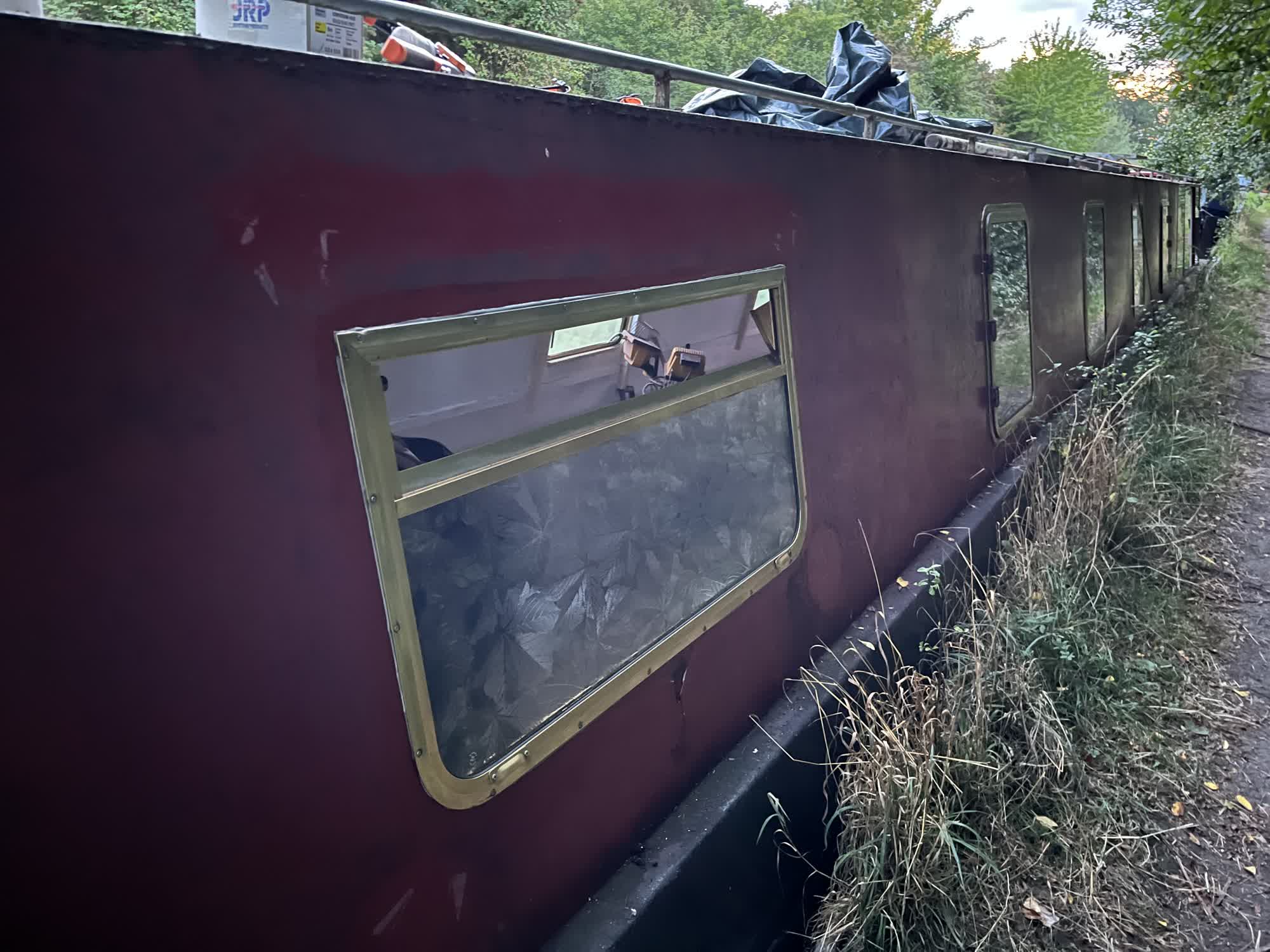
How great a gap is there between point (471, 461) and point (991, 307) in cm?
373

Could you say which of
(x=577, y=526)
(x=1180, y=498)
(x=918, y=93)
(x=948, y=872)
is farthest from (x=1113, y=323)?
(x=918, y=93)

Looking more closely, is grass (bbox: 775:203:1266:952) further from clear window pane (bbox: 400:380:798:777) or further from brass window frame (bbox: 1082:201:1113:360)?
brass window frame (bbox: 1082:201:1113:360)

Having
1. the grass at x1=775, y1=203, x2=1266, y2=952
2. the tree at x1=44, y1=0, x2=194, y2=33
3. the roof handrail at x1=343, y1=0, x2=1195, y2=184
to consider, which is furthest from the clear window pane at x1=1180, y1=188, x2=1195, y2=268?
the tree at x1=44, y1=0, x2=194, y2=33

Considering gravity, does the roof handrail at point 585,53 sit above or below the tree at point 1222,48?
below

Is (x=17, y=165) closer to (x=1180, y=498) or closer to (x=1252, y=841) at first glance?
(x=1252, y=841)

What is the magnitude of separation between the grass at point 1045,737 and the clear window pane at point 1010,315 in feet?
1.53

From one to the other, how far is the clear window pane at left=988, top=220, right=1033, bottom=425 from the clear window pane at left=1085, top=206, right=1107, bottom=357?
5.67 feet

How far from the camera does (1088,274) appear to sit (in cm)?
630

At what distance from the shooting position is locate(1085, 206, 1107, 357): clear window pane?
6270mm

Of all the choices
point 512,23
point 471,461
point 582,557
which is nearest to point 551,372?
point 582,557

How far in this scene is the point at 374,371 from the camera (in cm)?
132

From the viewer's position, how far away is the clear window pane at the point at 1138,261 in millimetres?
8320

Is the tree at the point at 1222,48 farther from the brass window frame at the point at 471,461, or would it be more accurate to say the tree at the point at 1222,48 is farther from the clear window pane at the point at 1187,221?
the brass window frame at the point at 471,461

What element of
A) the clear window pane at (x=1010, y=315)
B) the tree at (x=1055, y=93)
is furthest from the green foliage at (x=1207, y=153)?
the clear window pane at (x=1010, y=315)
